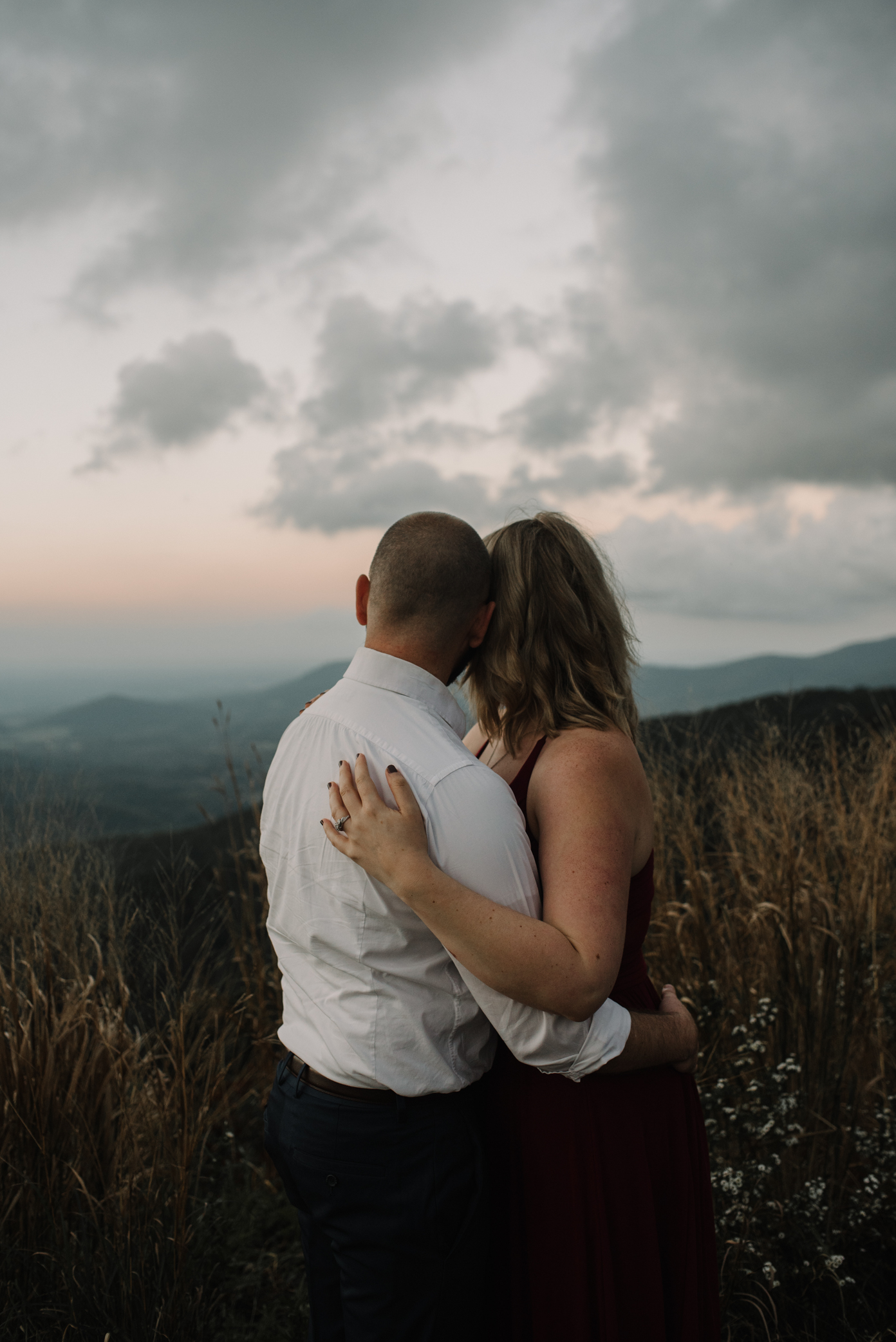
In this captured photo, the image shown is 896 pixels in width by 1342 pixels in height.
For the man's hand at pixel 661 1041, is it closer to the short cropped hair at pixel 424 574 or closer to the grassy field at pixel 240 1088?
the short cropped hair at pixel 424 574

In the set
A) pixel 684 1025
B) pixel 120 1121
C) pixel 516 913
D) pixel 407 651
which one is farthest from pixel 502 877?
pixel 120 1121

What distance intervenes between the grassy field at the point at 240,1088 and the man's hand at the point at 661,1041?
1247 mm

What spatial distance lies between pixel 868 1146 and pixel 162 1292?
8.24ft

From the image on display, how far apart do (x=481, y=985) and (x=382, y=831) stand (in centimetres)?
31

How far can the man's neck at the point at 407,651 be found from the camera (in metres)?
1.49

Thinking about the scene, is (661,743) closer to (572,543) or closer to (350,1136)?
(572,543)

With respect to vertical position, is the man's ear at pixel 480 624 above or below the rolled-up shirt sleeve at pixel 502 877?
above

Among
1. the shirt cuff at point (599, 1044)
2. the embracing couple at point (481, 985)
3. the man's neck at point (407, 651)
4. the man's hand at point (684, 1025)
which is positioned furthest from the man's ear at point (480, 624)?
the man's hand at point (684, 1025)

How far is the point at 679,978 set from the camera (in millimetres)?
3771

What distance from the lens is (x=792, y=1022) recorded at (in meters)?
3.38

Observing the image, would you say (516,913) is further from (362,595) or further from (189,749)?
(189,749)

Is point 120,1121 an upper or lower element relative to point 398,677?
lower

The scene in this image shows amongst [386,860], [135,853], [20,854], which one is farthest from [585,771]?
[135,853]

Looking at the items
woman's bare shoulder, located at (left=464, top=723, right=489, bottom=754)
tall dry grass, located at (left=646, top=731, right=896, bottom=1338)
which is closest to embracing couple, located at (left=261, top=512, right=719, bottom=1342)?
woman's bare shoulder, located at (left=464, top=723, right=489, bottom=754)
